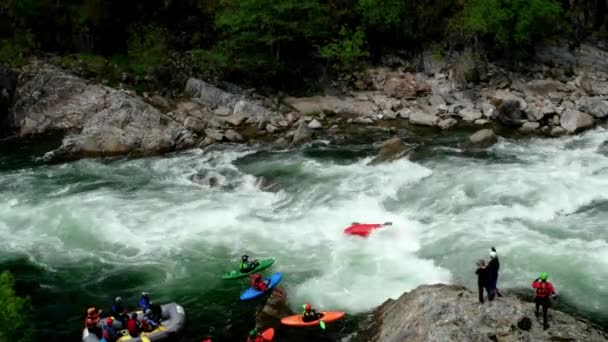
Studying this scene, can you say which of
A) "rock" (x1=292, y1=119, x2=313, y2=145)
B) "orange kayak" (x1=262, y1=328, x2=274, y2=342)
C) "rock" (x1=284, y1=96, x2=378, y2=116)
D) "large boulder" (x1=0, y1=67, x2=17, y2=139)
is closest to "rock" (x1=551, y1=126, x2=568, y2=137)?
"rock" (x1=284, y1=96, x2=378, y2=116)

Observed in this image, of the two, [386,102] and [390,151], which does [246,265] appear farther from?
[386,102]

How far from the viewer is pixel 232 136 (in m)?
25.2

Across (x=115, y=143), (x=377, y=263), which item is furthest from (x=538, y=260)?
(x=115, y=143)

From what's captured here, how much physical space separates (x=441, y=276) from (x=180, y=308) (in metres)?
6.29

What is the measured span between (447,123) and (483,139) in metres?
3.23

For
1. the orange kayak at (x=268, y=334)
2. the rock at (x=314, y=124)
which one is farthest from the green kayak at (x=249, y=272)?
the rock at (x=314, y=124)

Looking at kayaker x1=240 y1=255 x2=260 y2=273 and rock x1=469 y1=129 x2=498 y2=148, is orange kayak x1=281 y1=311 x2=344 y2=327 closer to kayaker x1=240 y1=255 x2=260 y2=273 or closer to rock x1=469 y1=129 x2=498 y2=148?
kayaker x1=240 y1=255 x2=260 y2=273

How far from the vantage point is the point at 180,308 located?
1375 centimetres

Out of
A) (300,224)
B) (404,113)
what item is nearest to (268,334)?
(300,224)

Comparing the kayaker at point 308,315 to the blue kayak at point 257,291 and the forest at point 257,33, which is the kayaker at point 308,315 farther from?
the forest at point 257,33

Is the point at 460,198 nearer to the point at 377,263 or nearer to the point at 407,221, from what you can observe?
the point at 407,221

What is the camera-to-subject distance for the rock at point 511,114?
25984 millimetres

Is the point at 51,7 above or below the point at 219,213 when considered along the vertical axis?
above

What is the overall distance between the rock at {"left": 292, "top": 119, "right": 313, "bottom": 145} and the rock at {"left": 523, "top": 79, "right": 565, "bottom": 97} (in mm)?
11251
